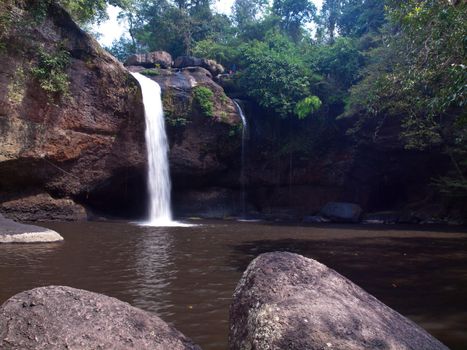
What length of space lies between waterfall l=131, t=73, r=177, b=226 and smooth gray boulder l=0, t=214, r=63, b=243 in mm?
8956

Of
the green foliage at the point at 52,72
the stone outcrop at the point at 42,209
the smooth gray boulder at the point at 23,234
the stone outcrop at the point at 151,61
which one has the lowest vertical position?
the smooth gray boulder at the point at 23,234

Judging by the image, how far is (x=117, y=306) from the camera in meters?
2.89

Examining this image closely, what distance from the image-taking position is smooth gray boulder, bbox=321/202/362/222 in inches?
776

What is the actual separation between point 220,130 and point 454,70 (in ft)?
52.8

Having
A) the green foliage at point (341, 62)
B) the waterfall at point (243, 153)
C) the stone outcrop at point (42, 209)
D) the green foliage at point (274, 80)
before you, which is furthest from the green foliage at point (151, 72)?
the green foliage at point (341, 62)

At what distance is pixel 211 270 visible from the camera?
709 centimetres

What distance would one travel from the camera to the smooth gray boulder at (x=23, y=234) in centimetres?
953

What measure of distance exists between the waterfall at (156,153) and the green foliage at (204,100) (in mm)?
1858

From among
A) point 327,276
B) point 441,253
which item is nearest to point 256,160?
point 441,253

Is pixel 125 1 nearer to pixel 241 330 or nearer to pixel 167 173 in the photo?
pixel 167 173

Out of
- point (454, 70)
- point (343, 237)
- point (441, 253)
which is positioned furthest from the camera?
point (343, 237)

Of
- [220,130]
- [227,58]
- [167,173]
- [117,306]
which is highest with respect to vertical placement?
[227,58]

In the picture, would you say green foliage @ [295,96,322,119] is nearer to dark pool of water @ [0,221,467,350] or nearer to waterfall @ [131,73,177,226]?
waterfall @ [131,73,177,226]

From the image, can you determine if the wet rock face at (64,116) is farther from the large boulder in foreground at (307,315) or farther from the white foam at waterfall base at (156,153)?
the large boulder in foreground at (307,315)
